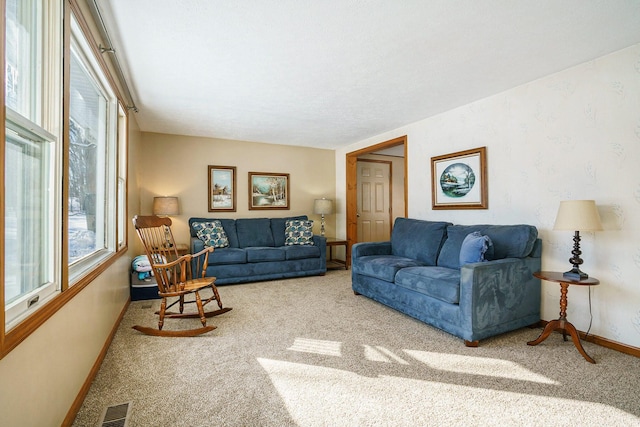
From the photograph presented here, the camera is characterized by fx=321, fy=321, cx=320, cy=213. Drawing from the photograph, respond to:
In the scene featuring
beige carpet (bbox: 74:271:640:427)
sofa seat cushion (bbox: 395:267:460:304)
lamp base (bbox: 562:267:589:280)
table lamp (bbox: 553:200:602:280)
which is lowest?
beige carpet (bbox: 74:271:640:427)

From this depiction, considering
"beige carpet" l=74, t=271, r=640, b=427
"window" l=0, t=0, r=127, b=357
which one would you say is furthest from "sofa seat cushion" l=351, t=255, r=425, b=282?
"window" l=0, t=0, r=127, b=357

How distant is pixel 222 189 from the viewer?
555 centimetres

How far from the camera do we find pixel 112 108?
9.64 ft

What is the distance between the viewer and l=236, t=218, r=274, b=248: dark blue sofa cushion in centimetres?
521

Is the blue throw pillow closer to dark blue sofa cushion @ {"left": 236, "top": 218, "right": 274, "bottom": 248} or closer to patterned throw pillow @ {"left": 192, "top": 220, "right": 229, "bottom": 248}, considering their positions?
dark blue sofa cushion @ {"left": 236, "top": 218, "right": 274, "bottom": 248}

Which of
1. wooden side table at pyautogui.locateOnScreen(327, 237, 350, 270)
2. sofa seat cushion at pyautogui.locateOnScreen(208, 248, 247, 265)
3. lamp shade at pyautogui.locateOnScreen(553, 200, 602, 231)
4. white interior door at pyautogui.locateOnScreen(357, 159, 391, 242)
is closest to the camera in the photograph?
lamp shade at pyautogui.locateOnScreen(553, 200, 602, 231)

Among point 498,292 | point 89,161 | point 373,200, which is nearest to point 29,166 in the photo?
point 89,161

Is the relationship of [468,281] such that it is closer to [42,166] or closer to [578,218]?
[578,218]

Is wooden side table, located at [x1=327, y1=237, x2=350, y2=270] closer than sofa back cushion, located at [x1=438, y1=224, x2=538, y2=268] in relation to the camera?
No

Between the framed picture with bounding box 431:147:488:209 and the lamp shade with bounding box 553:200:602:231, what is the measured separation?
1.14 metres

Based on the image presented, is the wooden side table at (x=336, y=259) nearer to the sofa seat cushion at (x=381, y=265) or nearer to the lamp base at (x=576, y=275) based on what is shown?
the sofa seat cushion at (x=381, y=265)

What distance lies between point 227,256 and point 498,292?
338cm

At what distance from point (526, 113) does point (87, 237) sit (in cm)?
396

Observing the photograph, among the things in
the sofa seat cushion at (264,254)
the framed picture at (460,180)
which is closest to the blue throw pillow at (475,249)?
the framed picture at (460,180)
